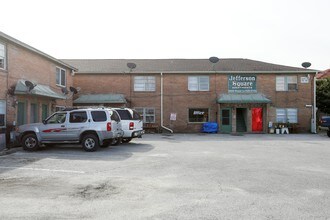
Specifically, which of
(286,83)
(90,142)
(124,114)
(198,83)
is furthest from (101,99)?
(286,83)

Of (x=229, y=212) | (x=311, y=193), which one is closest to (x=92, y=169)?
(x=229, y=212)

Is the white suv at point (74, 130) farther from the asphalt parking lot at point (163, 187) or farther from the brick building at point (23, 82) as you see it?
the brick building at point (23, 82)

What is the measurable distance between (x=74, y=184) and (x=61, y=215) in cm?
236

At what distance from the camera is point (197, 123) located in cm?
2652

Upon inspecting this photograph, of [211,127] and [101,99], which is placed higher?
[101,99]

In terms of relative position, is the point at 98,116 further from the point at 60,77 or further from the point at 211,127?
the point at 211,127

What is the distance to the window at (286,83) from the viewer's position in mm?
26703

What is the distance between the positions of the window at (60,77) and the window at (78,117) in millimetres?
9183

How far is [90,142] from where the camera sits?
13.4 meters

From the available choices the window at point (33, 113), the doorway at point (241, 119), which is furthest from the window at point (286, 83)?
the window at point (33, 113)

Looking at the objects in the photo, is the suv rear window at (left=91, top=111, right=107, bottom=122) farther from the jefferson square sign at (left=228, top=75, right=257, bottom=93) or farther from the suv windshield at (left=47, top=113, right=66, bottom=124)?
the jefferson square sign at (left=228, top=75, right=257, bottom=93)

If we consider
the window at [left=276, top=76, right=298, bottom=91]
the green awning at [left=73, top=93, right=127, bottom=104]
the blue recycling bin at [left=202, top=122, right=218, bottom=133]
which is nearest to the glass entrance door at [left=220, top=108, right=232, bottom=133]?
the blue recycling bin at [left=202, top=122, right=218, bottom=133]

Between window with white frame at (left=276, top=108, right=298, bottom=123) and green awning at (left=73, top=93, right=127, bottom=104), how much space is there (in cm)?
1298

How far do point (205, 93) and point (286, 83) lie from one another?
6969 millimetres
